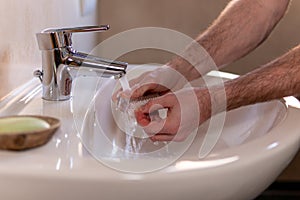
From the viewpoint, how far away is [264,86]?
0.85 meters

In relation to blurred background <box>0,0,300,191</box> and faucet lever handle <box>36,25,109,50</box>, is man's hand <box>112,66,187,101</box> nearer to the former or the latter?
faucet lever handle <box>36,25,109,50</box>

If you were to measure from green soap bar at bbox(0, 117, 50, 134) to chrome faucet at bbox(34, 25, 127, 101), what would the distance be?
0.84 feet

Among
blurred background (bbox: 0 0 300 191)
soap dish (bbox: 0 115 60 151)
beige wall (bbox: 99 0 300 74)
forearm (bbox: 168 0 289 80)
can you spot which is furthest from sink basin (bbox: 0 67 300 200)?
beige wall (bbox: 99 0 300 74)

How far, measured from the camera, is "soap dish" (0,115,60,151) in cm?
54

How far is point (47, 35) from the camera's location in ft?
2.61

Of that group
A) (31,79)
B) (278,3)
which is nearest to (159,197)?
(31,79)

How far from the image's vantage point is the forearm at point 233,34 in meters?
1.05

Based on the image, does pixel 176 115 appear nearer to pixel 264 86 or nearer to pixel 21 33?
pixel 264 86

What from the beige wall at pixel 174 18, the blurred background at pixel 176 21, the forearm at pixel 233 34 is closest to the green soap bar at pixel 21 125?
the forearm at pixel 233 34

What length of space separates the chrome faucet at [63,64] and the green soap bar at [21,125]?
0.26 metres

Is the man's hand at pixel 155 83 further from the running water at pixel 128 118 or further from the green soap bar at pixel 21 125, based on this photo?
the green soap bar at pixel 21 125

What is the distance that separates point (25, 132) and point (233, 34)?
67 centimetres

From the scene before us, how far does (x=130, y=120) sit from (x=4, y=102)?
249 millimetres

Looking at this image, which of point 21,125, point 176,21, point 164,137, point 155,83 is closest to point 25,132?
point 21,125
